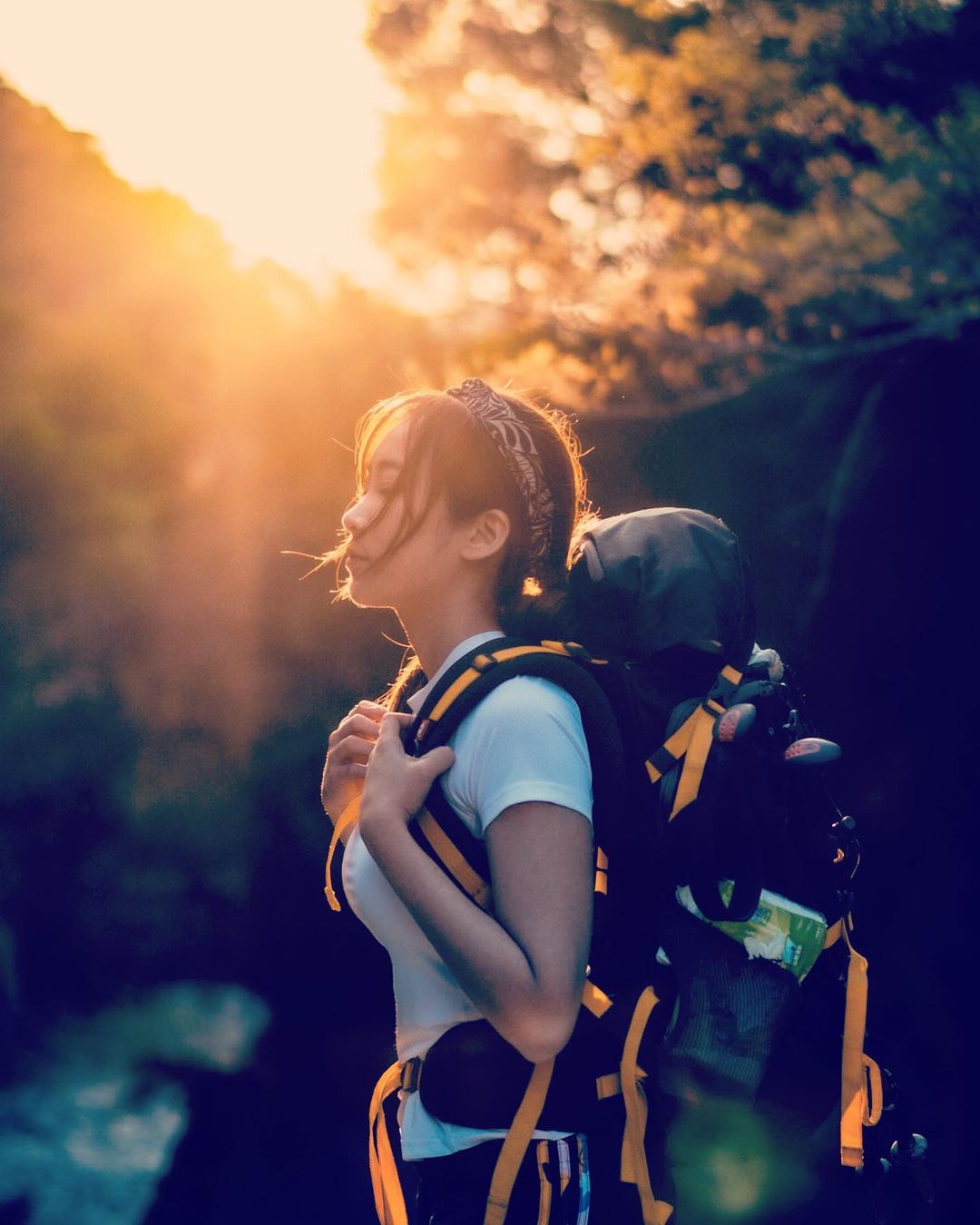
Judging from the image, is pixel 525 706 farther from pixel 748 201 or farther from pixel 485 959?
pixel 748 201

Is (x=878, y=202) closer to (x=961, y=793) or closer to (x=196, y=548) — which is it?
(x=961, y=793)

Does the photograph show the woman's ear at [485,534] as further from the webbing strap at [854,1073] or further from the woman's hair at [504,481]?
the webbing strap at [854,1073]

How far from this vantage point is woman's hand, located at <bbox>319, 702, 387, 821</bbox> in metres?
1.42

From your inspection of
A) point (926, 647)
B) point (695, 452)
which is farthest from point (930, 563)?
point (695, 452)

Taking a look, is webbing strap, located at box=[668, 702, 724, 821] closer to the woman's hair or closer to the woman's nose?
the woman's hair

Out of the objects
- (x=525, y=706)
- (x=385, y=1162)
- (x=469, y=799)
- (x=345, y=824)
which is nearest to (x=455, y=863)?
(x=469, y=799)

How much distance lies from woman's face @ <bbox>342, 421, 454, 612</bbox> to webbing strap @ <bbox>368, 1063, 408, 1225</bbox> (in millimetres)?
633

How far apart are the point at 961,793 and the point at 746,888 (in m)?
2.39

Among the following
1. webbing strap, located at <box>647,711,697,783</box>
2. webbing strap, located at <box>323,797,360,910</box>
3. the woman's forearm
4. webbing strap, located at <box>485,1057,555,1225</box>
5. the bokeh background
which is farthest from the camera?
the bokeh background

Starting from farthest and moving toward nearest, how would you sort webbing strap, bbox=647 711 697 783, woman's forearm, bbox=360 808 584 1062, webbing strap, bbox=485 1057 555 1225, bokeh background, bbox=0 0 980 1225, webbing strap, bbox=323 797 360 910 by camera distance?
1. bokeh background, bbox=0 0 980 1225
2. webbing strap, bbox=323 797 360 910
3. webbing strap, bbox=647 711 697 783
4. webbing strap, bbox=485 1057 555 1225
5. woman's forearm, bbox=360 808 584 1062

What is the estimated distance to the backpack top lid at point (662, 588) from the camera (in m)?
Result: 1.35

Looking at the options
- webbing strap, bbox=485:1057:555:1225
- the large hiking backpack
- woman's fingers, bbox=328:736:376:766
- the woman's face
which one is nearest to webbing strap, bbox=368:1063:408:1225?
the large hiking backpack

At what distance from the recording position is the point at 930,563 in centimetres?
352

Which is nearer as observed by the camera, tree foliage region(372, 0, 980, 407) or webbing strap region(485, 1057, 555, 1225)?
webbing strap region(485, 1057, 555, 1225)
